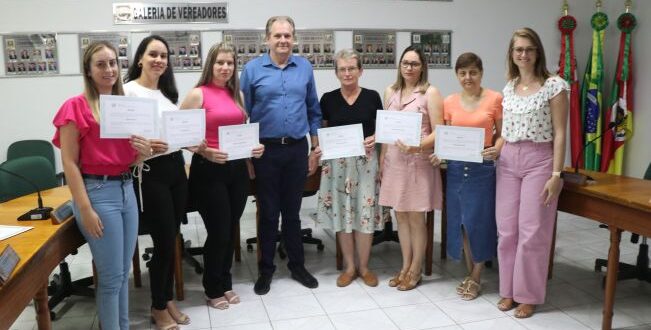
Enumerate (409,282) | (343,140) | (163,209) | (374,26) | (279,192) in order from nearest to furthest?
(163,209) < (343,140) < (279,192) < (409,282) < (374,26)

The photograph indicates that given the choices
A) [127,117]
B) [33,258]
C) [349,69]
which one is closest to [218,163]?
[127,117]

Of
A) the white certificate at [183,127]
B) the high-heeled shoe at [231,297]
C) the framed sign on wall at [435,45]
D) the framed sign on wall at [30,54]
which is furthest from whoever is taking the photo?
the framed sign on wall at [435,45]

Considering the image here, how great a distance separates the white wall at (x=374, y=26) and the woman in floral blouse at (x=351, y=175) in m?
2.07

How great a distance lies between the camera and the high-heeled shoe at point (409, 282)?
3.20 meters

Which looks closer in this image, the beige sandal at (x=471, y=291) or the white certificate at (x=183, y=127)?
the white certificate at (x=183, y=127)

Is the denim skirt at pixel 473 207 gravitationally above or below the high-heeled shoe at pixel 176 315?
above

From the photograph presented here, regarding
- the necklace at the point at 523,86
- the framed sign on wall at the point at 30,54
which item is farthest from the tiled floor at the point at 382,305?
the framed sign on wall at the point at 30,54

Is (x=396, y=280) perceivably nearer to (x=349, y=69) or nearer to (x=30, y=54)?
(x=349, y=69)

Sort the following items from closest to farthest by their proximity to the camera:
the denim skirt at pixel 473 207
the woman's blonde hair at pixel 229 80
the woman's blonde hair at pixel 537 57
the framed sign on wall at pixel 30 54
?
the woman's blonde hair at pixel 537 57, the woman's blonde hair at pixel 229 80, the denim skirt at pixel 473 207, the framed sign on wall at pixel 30 54

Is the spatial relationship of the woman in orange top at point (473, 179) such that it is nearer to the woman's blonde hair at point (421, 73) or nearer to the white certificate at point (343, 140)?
the woman's blonde hair at point (421, 73)

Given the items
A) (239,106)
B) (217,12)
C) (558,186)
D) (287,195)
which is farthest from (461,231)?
(217,12)

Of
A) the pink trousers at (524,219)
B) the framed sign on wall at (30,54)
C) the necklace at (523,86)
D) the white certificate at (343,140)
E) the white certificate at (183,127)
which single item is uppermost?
the framed sign on wall at (30,54)

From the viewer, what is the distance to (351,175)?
10.3ft

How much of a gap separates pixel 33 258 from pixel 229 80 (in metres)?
1.38
